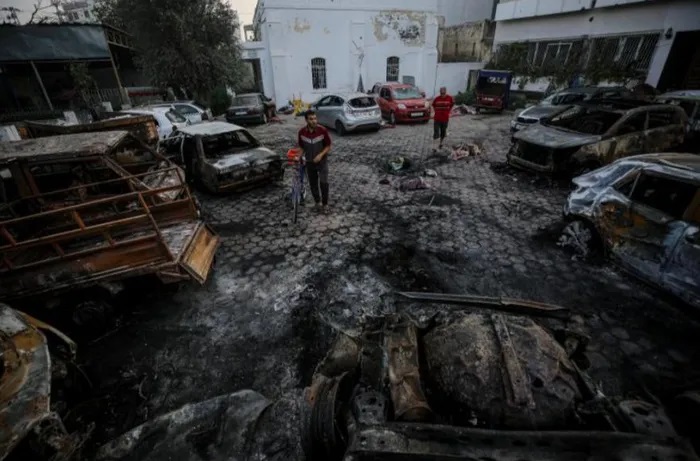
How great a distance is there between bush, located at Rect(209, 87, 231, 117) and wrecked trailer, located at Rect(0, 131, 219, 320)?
52.4 feet

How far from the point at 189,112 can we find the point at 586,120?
45.4ft

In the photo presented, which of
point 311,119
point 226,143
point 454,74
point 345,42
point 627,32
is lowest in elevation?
point 226,143

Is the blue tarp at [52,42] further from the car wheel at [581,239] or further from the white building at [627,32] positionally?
the white building at [627,32]

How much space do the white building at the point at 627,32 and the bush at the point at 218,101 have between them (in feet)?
Result: 58.5

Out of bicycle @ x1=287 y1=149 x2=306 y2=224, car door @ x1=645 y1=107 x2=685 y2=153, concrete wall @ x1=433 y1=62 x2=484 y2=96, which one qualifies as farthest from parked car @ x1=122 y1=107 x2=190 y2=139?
concrete wall @ x1=433 y1=62 x2=484 y2=96

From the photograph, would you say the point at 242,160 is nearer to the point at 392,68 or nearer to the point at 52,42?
the point at 52,42

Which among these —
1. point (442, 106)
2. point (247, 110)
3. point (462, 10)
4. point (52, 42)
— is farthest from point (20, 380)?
point (462, 10)

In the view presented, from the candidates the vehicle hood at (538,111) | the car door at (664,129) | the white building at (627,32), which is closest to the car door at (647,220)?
the car door at (664,129)

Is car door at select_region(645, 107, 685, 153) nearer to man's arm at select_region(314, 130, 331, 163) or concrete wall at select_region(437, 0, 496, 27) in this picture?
man's arm at select_region(314, 130, 331, 163)

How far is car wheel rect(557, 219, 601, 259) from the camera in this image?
509 cm

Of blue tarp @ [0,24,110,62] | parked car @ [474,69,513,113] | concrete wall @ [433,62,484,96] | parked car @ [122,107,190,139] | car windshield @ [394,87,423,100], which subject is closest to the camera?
parked car @ [122,107,190,139]

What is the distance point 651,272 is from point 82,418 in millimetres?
6569

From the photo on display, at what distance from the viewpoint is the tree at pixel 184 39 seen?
15.0m

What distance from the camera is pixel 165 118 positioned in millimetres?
11836
